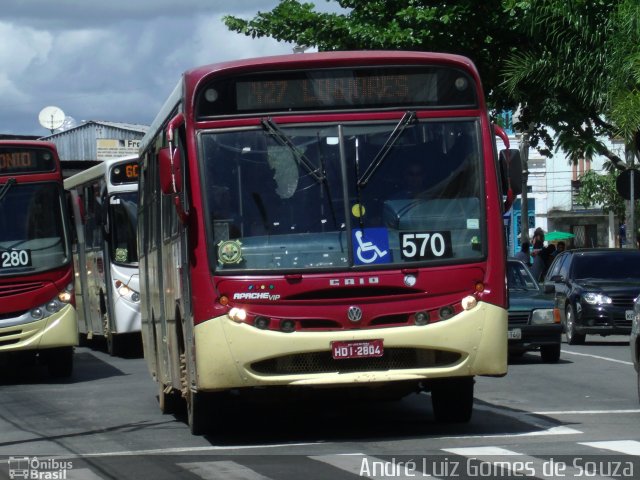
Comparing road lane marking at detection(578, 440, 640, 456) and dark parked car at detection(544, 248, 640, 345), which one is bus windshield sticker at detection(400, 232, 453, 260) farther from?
dark parked car at detection(544, 248, 640, 345)

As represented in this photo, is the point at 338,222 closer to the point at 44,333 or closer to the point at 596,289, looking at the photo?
the point at 44,333

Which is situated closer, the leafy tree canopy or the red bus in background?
the red bus in background

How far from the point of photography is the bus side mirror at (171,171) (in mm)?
11531

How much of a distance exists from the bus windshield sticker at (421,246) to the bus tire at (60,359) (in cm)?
956

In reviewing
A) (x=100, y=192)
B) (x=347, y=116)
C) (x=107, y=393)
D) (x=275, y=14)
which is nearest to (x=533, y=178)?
(x=275, y=14)

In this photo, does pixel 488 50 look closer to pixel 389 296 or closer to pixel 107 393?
pixel 107 393

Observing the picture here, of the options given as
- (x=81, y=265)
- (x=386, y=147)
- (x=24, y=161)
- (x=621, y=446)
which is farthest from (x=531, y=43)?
(x=621, y=446)

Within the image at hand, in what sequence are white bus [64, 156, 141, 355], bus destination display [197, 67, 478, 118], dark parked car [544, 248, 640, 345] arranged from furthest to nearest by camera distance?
dark parked car [544, 248, 640, 345], white bus [64, 156, 141, 355], bus destination display [197, 67, 478, 118]

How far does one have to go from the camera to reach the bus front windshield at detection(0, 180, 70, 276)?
19.4 metres

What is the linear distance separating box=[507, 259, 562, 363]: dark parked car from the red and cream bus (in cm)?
900

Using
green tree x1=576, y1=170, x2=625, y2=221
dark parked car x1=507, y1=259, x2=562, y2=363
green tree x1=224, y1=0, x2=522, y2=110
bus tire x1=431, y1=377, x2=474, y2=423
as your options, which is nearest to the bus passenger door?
green tree x1=224, y1=0, x2=522, y2=110

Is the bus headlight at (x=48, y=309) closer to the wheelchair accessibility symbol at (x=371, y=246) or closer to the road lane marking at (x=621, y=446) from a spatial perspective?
the wheelchair accessibility symbol at (x=371, y=246)

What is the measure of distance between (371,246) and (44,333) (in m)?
8.82

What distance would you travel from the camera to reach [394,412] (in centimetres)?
1426
